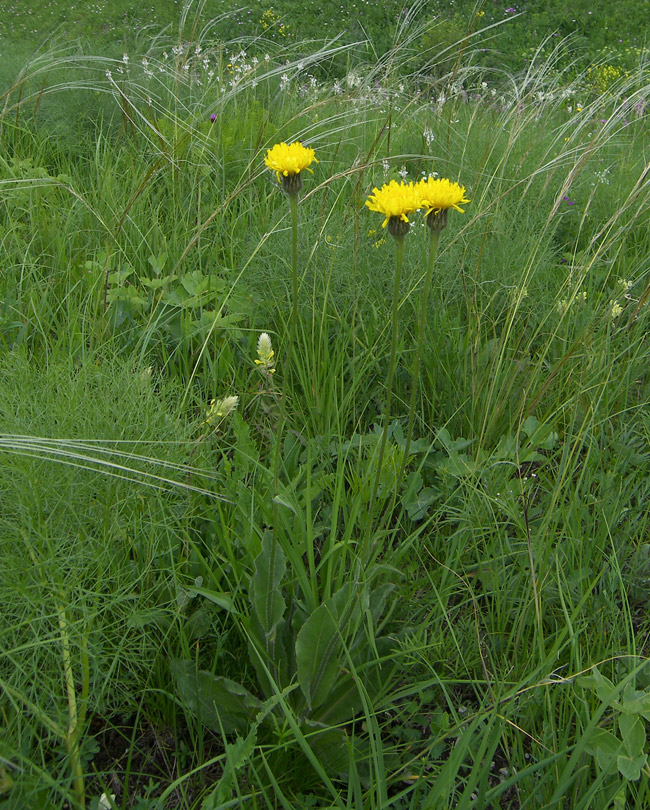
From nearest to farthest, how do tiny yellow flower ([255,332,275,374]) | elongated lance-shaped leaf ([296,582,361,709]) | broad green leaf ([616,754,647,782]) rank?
broad green leaf ([616,754,647,782])
elongated lance-shaped leaf ([296,582,361,709])
tiny yellow flower ([255,332,275,374])

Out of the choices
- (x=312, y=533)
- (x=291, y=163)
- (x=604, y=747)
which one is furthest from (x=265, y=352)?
(x=604, y=747)

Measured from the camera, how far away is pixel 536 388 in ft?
5.02

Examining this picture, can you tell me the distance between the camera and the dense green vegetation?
0.85 m

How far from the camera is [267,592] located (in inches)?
37.7

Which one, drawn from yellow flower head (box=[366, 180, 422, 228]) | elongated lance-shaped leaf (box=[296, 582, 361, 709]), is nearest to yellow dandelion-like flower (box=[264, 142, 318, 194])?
yellow flower head (box=[366, 180, 422, 228])

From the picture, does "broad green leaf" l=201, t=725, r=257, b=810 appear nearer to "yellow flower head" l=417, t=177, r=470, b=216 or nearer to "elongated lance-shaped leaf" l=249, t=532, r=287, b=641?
"elongated lance-shaped leaf" l=249, t=532, r=287, b=641

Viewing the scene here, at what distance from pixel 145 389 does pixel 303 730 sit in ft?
2.11

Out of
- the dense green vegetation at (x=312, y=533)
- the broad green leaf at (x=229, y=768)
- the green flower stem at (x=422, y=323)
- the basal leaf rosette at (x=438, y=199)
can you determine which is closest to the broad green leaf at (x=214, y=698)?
the dense green vegetation at (x=312, y=533)

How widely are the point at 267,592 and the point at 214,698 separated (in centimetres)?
17

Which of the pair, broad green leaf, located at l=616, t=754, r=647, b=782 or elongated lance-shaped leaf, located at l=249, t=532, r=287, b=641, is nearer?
broad green leaf, located at l=616, t=754, r=647, b=782

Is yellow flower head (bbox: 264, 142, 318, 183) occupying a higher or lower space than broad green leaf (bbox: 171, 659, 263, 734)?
higher

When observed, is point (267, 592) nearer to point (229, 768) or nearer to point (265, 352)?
point (229, 768)

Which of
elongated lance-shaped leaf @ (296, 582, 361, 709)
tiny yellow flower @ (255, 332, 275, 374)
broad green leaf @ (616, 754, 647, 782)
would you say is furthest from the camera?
tiny yellow flower @ (255, 332, 275, 374)

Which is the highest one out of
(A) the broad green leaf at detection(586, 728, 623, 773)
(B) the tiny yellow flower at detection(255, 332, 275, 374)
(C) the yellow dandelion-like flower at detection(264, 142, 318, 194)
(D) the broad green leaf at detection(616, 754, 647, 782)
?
(C) the yellow dandelion-like flower at detection(264, 142, 318, 194)
